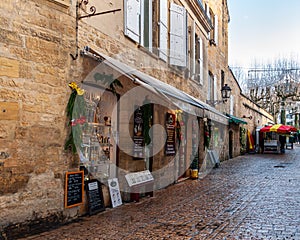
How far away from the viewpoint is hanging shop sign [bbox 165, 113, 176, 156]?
9906 mm

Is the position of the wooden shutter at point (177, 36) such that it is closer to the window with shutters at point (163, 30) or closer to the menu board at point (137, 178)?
the window with shutters at point (163, 30)

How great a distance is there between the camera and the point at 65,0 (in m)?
5.55

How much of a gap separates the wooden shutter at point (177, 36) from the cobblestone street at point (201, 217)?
391 centimetres

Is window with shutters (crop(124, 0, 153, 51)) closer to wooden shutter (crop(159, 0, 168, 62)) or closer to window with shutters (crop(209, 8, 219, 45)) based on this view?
wooden shutter (crop(159, 0, 168, 62))

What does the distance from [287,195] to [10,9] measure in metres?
6.95

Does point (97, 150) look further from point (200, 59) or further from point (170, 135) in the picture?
point (200, 59)

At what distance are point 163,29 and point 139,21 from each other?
1700 mm

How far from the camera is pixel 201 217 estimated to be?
5992 millimetres

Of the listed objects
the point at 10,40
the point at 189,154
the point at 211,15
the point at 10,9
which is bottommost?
the point at 189,154

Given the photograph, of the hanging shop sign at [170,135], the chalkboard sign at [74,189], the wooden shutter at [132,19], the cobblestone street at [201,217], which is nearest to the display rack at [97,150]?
the chalkboard sign at [74,189]

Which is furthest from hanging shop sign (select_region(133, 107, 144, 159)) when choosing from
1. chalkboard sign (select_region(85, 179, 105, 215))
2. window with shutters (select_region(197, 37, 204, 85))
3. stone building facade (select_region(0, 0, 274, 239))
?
window with shutters (select_region(197, 37, 204, 85))

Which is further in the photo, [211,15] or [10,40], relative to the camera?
[211,15]

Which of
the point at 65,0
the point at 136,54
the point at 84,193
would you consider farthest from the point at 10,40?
the point at 136,54

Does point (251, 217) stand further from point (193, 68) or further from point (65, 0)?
point (193, 68)
